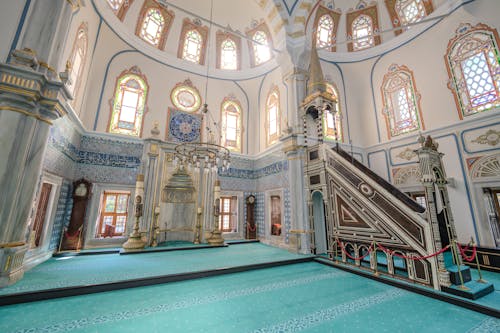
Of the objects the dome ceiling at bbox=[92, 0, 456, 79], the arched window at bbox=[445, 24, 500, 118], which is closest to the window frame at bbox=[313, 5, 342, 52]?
the dome ceiling at bbox=[92, 0, 456, 79]

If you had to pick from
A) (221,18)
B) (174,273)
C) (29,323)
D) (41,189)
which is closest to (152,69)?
(221,18)

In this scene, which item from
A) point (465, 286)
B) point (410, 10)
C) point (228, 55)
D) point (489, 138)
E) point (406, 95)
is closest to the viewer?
point (465, 286)

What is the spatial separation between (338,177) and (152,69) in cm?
821

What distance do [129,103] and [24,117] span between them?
4.66 m

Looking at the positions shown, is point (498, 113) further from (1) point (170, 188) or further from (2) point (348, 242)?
(1) point (170, 188)

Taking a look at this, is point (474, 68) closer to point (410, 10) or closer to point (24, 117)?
point (410, 10)

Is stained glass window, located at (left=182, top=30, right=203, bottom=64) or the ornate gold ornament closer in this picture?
the ornate gold ornament

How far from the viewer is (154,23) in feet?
27.5

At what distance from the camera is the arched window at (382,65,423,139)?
7.21 metres

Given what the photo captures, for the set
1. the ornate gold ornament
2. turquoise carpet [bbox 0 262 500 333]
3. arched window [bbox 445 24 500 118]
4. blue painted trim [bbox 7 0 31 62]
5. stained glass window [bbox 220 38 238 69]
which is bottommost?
turquoise carpet [bbox 0 262 500 333]

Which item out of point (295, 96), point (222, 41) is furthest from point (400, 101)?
point (222, 41)

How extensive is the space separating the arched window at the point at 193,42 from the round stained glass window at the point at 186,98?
4.61 ft

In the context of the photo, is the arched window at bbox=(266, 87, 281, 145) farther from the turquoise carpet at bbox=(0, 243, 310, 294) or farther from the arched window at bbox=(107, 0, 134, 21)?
the arched window at bbox=(107, 0, 134, 21)

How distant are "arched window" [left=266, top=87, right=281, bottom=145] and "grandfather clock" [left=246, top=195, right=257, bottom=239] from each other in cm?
261
